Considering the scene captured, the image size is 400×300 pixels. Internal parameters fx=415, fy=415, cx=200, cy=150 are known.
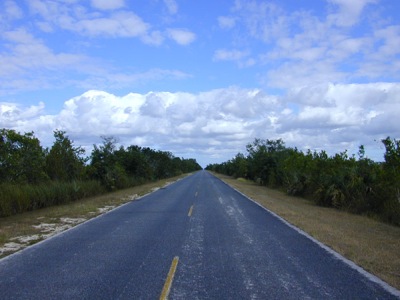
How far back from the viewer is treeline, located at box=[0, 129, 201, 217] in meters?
20.5

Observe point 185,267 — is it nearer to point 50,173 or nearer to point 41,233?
point 41,233

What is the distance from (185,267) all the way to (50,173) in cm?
2315

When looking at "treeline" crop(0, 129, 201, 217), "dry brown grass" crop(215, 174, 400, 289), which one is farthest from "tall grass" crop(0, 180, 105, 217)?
"dry brown grass" crop(215, 174, 400, 289)

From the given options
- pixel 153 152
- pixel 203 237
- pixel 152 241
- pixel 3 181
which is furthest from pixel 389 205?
pixel 153 152

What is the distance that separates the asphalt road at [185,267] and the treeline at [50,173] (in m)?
8.71

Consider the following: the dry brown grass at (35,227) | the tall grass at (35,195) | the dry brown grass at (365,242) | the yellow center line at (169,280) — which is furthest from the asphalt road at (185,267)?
the tall grass at (35,195)

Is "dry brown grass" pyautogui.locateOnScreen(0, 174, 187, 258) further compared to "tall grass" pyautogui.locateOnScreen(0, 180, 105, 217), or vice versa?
"tall grass" pyautogui.locateOnScreen(0, 180, 105, 217)

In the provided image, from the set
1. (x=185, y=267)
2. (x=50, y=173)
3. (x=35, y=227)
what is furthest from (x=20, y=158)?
(x=185, y=267)

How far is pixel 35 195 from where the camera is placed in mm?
21281

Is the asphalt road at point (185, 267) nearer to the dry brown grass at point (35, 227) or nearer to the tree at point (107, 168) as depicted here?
the dry brown grass at point (35, 227)

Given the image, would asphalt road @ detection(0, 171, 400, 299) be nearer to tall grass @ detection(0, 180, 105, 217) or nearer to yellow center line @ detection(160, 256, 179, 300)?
yellow center line @ detection(160, 256, 179, 300)

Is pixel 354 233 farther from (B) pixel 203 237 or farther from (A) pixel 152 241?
(A) pixel 152 241

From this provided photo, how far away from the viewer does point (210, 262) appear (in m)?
8.50

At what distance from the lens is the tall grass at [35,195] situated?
19.0 m
